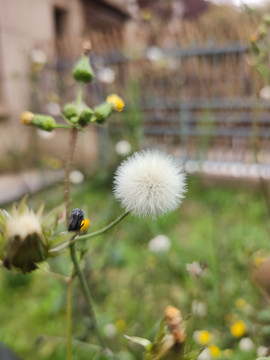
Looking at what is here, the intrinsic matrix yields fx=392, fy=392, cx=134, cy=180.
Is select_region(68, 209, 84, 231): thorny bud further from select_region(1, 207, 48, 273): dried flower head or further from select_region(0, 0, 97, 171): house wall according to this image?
select_region(0, 0, 97, 171): house wall

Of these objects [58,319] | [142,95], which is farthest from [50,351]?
[142,95]

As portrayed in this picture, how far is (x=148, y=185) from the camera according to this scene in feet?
1.51

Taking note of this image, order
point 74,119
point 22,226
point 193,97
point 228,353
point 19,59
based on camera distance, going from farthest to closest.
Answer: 1. point 19,59
2. point 193,97
3. point 228,353
4. point 74,119
5. point 22,226

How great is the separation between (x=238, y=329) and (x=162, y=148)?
29.9 inches

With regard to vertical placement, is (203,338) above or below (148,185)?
below

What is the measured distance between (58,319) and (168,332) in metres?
1.43

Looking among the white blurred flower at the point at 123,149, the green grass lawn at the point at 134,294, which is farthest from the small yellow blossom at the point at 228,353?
the white blurred flower at the point at 123,149

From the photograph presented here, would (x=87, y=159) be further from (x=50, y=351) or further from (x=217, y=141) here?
(x=50, y=351)

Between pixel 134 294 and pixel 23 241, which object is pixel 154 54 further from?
pixel 23 241

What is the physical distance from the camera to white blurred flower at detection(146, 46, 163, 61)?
4562mm

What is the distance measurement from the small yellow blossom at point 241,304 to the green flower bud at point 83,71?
113 centimetres

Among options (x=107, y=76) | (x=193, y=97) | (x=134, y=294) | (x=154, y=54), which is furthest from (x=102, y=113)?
(x=193, y=97)

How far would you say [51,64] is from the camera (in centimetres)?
562

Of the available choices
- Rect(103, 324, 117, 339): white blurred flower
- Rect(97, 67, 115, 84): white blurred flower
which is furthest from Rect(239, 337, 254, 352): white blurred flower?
Rect(97, 67, 115, 84): white blurred flower
